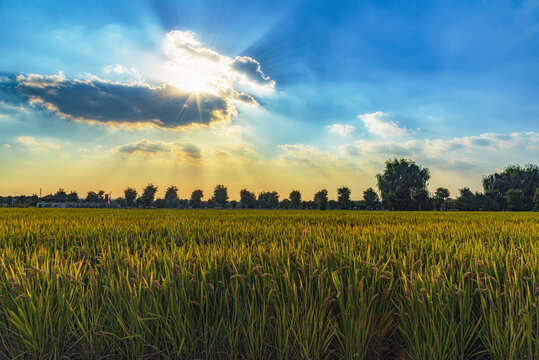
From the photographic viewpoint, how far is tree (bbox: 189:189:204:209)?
134m

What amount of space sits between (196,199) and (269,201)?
1413 inches

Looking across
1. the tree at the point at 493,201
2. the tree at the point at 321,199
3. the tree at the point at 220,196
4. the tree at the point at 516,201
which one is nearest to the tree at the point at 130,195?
the tree at the point at 220,196

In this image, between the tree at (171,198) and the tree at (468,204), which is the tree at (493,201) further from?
the tree at (171,198)

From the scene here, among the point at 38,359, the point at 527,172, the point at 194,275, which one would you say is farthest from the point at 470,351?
the point at 527,172

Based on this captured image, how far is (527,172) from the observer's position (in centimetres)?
10200

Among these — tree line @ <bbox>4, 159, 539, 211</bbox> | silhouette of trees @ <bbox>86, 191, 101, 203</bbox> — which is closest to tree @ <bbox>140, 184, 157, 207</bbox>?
tree line @ <bbox>4, 159, 539, 211</bbox>

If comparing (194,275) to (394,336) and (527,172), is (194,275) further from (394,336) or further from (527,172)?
(527,172)

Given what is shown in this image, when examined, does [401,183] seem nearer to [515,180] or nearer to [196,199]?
Result: [515,180]

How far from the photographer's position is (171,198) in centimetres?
13950

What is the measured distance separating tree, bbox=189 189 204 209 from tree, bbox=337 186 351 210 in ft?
211

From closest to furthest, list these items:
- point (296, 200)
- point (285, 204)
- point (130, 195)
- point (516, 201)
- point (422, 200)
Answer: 1. point (516, 201)
2. point (422, 200)
3. point (296, 200)
4. point (285, 204)
5. point (130, 195)

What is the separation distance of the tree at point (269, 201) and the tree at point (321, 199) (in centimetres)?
1913

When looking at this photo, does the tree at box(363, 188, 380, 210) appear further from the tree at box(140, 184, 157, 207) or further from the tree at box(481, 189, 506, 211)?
the tree at box(140, 184, 157, 207)

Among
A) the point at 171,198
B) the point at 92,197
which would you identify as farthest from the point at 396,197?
the point at 92,197
